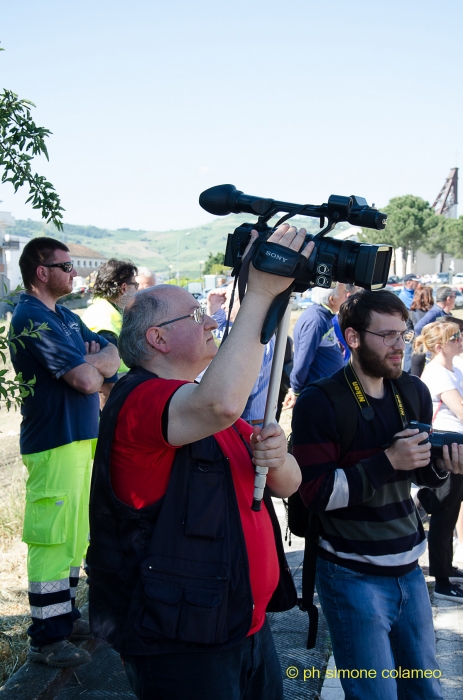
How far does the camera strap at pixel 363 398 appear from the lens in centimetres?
271

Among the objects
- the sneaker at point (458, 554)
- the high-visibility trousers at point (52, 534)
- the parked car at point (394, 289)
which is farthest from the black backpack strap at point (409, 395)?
the sneaker at point (458, 554)

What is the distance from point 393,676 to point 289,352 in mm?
4228

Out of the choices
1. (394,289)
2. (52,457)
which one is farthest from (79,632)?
(394,289)

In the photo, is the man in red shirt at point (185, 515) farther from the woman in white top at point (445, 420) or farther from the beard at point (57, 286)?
the woman in white top at point (445, 420)

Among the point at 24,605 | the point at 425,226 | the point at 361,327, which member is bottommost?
the point at 24,605

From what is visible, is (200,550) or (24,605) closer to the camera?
(200,550)

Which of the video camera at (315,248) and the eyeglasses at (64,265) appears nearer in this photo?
the video camera at (315,248)

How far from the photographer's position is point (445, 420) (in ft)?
16.1

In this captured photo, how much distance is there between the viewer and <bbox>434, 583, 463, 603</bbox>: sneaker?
14.5 ft

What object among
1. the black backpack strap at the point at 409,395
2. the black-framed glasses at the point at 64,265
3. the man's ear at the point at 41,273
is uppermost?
the black-framed glasses at the point at 64,265

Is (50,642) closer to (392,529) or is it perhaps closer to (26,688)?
(26,688)

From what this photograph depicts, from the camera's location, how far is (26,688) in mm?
3201

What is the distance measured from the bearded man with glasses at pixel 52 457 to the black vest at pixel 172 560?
1650 mm

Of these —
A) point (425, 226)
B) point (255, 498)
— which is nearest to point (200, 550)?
point (255, 498)
